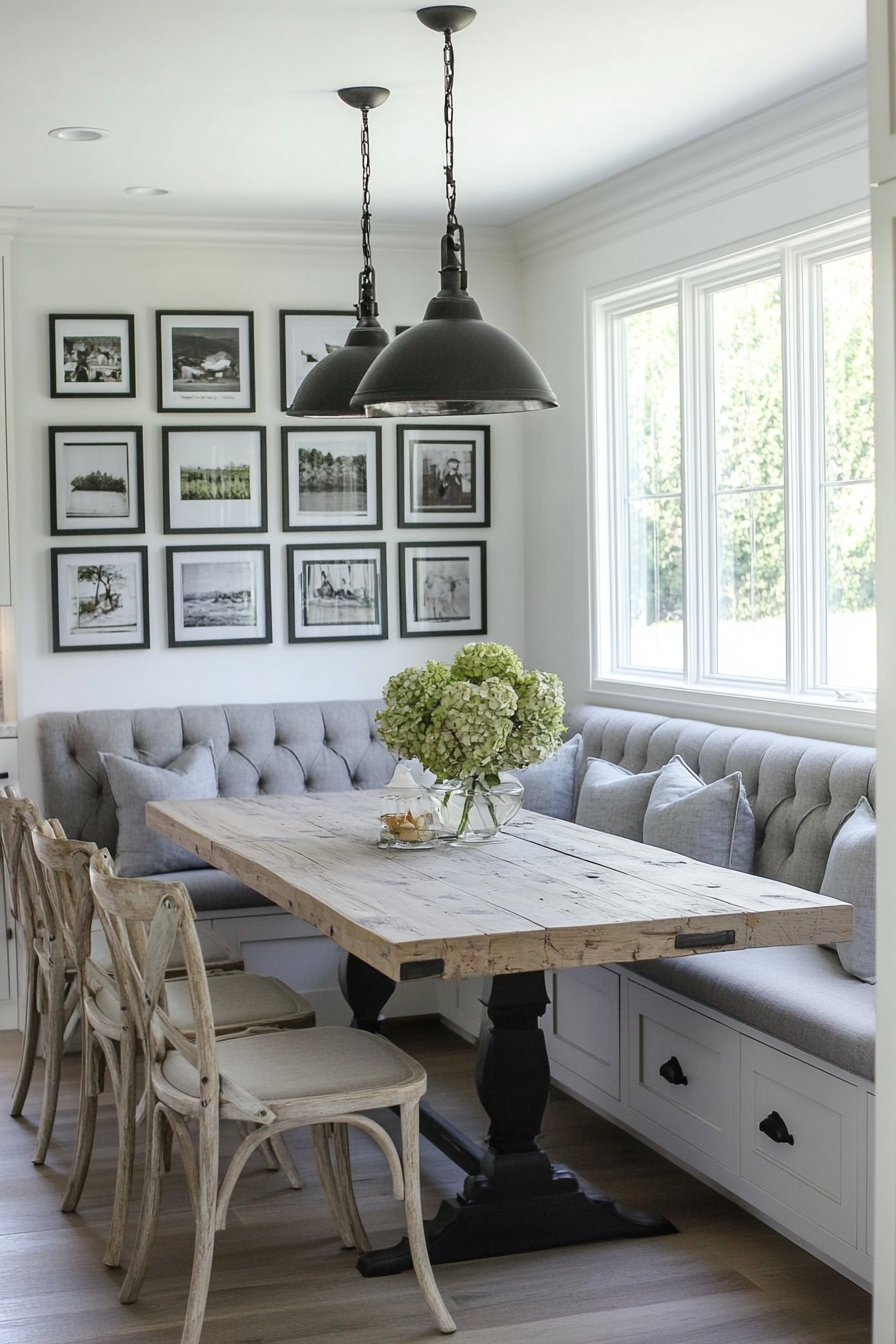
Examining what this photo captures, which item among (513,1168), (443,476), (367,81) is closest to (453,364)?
(367,81)

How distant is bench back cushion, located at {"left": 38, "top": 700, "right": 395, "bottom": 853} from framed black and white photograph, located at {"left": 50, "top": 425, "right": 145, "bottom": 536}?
2.33 ft

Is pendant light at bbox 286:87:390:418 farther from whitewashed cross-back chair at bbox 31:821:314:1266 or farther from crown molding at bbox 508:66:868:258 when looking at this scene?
whitewashed cross-back chair at bbox 31:821:314:1266

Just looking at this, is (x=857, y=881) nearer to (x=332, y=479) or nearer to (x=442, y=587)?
(x=442, y=587)

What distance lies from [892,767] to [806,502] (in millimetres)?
2344

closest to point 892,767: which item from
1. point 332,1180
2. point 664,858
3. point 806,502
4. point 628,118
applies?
point 664,858

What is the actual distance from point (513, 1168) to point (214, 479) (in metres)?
3.22

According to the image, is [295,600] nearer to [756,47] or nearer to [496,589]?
[496,589]

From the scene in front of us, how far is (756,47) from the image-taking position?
3.80 m

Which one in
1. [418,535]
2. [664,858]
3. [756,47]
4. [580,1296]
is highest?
[756,47]

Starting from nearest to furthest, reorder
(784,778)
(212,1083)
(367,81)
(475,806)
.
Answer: (212,1083)
(475,806)
(367,81)
(784,778)

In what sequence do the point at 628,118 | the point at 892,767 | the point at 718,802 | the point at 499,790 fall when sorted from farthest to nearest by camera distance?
the point at 628,118 → the point at 718,802 → the point at 499,790 → the point at 892,767

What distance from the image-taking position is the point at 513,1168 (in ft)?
Result: 10.6

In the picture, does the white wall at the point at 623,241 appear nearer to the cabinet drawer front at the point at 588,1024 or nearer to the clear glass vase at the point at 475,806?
the cabinet drawer front at the point at 588,1024

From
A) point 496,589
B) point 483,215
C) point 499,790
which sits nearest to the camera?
point 499,790
